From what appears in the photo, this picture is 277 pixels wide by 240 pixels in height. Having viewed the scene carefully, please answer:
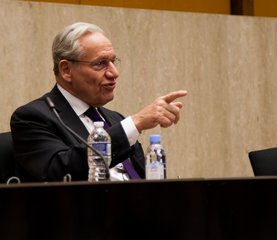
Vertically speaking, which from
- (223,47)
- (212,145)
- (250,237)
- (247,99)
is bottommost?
(250,237)

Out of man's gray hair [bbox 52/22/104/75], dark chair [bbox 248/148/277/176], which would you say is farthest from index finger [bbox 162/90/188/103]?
dark chair [bbox 248/148/277/176]

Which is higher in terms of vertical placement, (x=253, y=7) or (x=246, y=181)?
(x=253, y=7)

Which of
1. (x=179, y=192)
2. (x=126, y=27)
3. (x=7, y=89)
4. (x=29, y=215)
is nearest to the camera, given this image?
(x=29, y=215)

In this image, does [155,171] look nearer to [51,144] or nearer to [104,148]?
[104,148]

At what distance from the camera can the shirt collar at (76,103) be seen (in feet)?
11.3

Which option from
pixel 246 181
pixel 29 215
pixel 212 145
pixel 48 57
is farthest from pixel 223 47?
pixel 29 215

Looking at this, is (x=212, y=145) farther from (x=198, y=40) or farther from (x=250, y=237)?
(x=250, y=237)

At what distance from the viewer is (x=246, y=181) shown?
2072 mm

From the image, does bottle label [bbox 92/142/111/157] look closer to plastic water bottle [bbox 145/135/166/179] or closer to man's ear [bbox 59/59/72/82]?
plastic water bottle [bbox 145/135/166/179]

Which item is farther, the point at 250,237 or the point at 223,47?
the point at 223,47

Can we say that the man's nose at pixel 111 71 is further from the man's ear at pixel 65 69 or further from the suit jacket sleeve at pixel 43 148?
the suit jacket sleeve at pixel 43 148

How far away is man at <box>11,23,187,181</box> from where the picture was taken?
3.09m

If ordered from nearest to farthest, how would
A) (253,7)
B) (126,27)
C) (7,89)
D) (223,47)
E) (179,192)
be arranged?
(179,192) → (7,89) → (126,27) → (223,47) → (253,7)

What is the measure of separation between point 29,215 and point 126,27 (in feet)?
9.85
